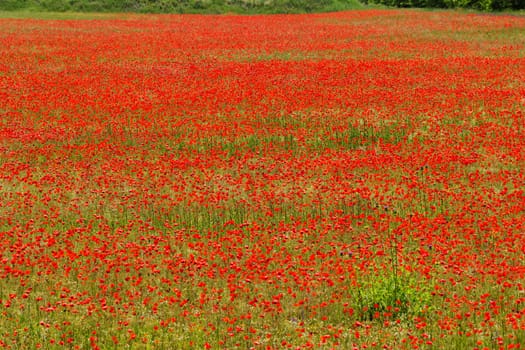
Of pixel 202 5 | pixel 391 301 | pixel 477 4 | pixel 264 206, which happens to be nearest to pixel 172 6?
pixel 202 5

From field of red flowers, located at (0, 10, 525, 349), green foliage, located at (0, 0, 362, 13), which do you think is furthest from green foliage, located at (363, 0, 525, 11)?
field of red flowers, located at (0, 10, 525, 349)

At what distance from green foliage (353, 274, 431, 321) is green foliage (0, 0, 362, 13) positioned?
58.9m

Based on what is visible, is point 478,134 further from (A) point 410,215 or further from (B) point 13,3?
(B) point 13,3

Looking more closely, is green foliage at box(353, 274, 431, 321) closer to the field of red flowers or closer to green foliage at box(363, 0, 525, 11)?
the field of red flowers

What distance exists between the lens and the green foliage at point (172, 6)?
213 ft

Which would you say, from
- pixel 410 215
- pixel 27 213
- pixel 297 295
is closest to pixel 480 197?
pixel 410 215

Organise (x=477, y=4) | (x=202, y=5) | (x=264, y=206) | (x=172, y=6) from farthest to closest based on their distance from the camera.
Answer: (x=477, y=4) < (x=202, y=5) < (x=172, y=6) < (x=264, y=206)

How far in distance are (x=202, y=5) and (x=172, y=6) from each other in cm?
261

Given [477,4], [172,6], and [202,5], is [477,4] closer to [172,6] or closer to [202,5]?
[202,5]

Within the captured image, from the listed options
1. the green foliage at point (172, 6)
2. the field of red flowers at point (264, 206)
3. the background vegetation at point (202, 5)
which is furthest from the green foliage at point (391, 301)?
the green foliage at point (172, 6)

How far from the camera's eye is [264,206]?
12539 mm

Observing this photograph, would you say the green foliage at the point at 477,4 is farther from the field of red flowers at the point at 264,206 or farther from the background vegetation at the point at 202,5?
the field of red flowers at the point at 264,206

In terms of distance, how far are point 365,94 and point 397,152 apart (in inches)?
261

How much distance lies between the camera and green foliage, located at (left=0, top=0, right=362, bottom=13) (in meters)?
65.0
